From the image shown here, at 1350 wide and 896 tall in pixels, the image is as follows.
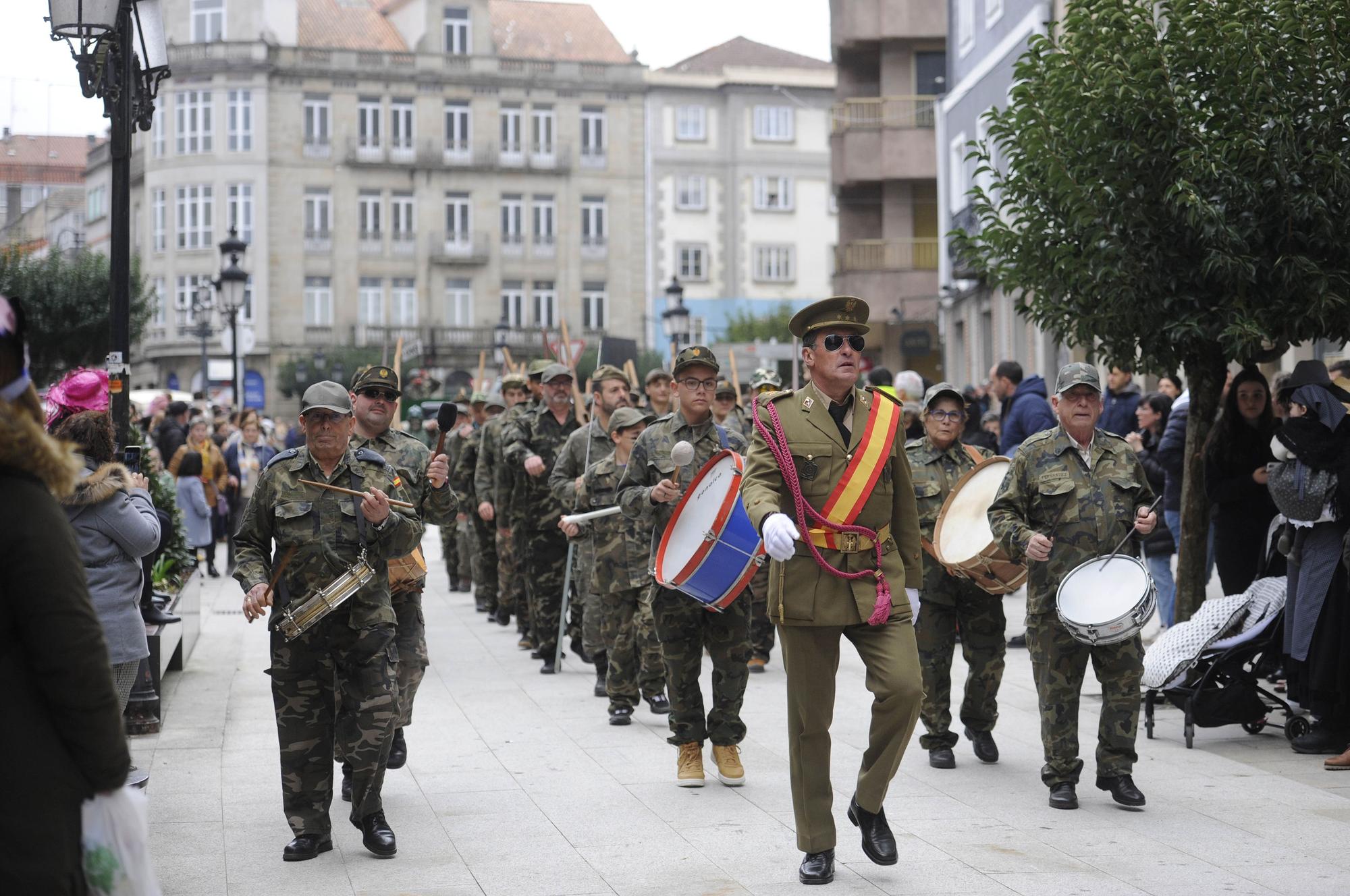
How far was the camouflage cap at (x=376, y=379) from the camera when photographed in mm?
8328

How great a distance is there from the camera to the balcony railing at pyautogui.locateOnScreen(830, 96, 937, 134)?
38.4 meters

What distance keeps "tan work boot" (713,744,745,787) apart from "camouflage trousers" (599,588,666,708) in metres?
1.48

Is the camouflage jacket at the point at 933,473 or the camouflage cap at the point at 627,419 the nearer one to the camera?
the camouflage jacket at the point at 933,473

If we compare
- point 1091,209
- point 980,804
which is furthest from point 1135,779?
point 1091,209

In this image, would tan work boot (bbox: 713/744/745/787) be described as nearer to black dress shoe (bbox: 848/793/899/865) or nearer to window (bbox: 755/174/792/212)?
black dress shoe (bbox: 848/793/899/865)

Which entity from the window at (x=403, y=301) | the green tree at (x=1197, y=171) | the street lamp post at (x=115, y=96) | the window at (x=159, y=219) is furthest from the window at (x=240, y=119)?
the green tree at (x=1197, y=171)

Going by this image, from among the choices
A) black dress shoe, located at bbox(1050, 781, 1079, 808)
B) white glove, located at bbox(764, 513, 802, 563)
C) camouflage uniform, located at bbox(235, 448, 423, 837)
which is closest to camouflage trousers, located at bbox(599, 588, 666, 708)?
black dress shoe, located at bbox(1050, 781, 1079, 808)

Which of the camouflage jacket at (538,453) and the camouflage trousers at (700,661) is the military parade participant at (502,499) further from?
the camouflage trousers at (700,661)

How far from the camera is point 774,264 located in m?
73.1

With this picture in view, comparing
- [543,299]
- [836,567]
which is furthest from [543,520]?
[543,299]

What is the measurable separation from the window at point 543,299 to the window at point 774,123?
1113cm

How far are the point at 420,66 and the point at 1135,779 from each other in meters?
62.4

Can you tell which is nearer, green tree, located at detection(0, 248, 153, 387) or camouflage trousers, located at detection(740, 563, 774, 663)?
camouflage trousers, located at detection(740, 563, 774, 663)

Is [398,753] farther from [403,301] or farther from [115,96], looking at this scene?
[403,301]
